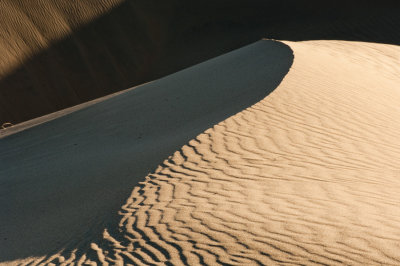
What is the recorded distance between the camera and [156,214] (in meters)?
5.75

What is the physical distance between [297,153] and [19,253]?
345 cm

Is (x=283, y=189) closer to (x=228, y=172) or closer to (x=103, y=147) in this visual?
(x=228, y=172)

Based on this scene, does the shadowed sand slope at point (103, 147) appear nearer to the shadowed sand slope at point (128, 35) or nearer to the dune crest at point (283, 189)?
the dune crest at point (283, 189)

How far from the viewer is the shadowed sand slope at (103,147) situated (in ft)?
21.2

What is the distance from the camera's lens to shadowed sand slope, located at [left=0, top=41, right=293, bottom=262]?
646 cm

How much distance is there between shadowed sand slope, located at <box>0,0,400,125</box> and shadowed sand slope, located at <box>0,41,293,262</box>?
247 inches

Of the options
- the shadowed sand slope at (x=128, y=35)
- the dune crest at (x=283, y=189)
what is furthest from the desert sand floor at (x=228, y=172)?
the shadowed sand slope at (x=128, y=35)

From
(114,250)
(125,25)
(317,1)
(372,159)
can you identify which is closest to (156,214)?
(114,250)

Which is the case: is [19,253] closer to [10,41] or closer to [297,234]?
[297,234]

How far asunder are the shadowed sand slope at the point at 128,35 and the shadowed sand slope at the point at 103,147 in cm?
626

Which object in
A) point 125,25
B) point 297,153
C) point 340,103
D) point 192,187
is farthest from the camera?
point 125,25

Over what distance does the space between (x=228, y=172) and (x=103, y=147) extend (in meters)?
3.51

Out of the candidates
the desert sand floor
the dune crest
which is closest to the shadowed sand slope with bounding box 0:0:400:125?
the desert sand floor

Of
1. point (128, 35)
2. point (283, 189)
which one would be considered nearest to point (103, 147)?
point (283, 189)
